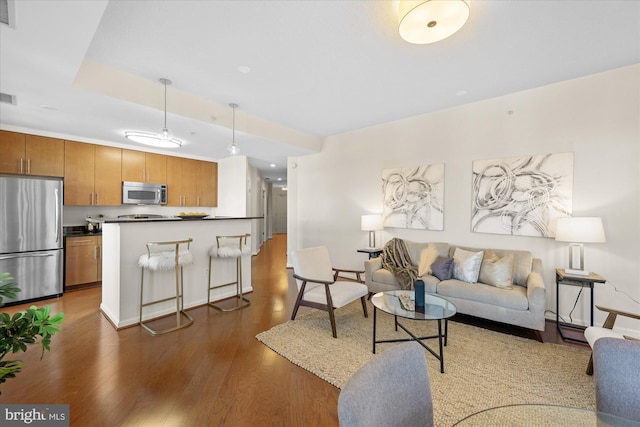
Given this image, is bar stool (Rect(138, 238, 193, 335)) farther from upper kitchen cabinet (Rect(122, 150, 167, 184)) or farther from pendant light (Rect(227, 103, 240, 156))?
upper kitchen cabinet (Rect(122, 150, 167, 184))

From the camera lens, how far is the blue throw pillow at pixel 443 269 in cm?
339

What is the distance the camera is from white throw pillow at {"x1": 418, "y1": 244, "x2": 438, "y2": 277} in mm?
3623

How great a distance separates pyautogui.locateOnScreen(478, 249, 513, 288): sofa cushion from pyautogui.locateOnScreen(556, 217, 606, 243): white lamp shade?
569 millimetres

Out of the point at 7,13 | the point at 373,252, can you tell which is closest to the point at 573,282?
the point at 373,252

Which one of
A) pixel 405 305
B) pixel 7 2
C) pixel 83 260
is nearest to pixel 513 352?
pixel 405 305

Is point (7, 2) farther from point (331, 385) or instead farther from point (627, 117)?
point (627, 117)

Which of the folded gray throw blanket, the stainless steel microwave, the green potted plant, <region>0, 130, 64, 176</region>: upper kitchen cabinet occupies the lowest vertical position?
the folded gray throw blanket

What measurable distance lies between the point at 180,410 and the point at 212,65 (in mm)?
3047

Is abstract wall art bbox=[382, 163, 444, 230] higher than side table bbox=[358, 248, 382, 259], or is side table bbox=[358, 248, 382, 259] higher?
abstract wall art bbox=[382, 163, 444, 230]

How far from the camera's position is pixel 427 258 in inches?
147

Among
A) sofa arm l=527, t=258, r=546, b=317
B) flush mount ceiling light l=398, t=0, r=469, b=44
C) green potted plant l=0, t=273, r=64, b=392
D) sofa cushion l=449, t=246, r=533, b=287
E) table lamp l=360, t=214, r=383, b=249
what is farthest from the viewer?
table lamp l=360, t=214, r=383, b=249

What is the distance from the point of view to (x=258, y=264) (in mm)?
6402

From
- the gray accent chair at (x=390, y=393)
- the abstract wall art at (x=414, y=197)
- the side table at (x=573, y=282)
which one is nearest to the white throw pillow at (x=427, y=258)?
the abstract wall art at (x=414, y=197)

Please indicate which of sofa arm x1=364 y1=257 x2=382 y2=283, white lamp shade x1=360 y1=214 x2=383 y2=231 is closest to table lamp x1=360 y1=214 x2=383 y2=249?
white lamp shade x1=360 y1=214 x2=383 y2=231
